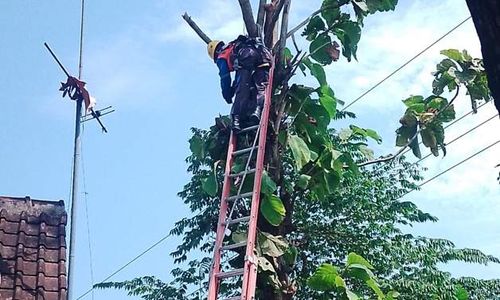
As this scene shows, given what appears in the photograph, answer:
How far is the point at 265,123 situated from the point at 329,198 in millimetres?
5002

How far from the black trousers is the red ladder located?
0.05 metres

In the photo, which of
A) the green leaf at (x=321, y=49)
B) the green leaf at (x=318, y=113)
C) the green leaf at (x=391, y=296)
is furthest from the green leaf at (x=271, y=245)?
the green leaf at (x=321, y=49)

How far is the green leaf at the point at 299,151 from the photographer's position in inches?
223

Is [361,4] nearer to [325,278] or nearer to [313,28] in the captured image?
[313,28]

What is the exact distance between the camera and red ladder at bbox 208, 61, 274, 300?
4895 mm

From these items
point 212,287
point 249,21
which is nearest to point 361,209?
point 249,21

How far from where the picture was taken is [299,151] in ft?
18.7

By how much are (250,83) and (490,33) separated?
159 inches

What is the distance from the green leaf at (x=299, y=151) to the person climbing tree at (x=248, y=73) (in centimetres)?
31

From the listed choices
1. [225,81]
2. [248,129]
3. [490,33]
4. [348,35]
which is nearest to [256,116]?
[248,129]

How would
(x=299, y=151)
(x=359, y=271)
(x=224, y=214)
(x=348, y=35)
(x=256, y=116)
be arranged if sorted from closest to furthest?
(x=224, y=214)
(x=256, y=116)
(x=299, y=151)
(x=359, y=271)
(x=348, y=35)

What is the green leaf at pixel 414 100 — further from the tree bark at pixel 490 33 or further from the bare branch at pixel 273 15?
the tree bark at pixel 490 33

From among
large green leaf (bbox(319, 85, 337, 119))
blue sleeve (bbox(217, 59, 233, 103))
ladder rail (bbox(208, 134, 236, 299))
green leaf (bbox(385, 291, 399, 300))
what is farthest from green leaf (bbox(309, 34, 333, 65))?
green leaf (bbox(385, 291, 399, 300))

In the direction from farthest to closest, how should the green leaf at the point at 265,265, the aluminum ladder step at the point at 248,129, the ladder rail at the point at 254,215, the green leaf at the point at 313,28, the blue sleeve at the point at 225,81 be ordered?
the green leaf at the point at 313,28
the blue sleeve at the point at 225,81
the aluminum ladder step at the point at 248,129
the green leaf at the point at 265,265
the ladder rail at the point at 254,215
